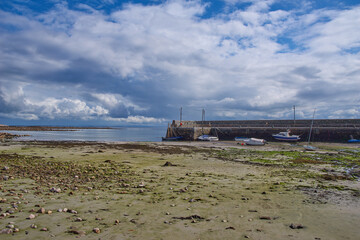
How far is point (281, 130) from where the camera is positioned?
6188 centimetres

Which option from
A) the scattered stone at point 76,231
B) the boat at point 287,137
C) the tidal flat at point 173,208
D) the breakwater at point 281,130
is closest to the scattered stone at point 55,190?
the tidal flat at point 173,208

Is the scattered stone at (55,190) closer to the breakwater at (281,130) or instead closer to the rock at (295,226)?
the rock at (295,226)

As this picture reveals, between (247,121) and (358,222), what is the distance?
2920 inches

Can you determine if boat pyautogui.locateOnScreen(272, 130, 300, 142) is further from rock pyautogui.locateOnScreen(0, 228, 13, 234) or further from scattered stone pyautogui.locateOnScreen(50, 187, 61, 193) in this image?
rock pyautogui.locateOnScreen(0, 228, 13, 234)

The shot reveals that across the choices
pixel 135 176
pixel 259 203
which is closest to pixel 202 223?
pixel 259 203

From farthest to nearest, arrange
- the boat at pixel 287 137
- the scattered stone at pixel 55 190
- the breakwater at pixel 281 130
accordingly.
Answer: the breakwater at pixel 281 130 < the boat at pixel 287 137 < the scattered stone at pixel 55 190

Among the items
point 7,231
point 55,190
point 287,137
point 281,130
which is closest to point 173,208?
point 7,231

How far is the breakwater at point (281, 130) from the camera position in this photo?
55062mm

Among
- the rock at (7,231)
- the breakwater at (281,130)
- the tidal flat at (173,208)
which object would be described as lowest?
the tidal flat at (173,208)

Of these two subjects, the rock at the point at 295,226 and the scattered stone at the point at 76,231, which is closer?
the scattered stone at the point at 76,231

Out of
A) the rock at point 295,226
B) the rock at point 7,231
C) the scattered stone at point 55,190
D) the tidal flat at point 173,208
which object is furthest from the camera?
the scattered stone at point 55,190

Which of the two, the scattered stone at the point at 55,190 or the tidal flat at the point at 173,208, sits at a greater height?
the scattered stone at the point at 55,190

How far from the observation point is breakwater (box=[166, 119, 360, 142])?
55.1m

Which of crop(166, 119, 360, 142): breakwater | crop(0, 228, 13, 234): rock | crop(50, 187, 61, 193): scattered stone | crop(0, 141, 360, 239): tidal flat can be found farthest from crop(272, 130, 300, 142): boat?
crop(0, 228, 13, 234): rock
